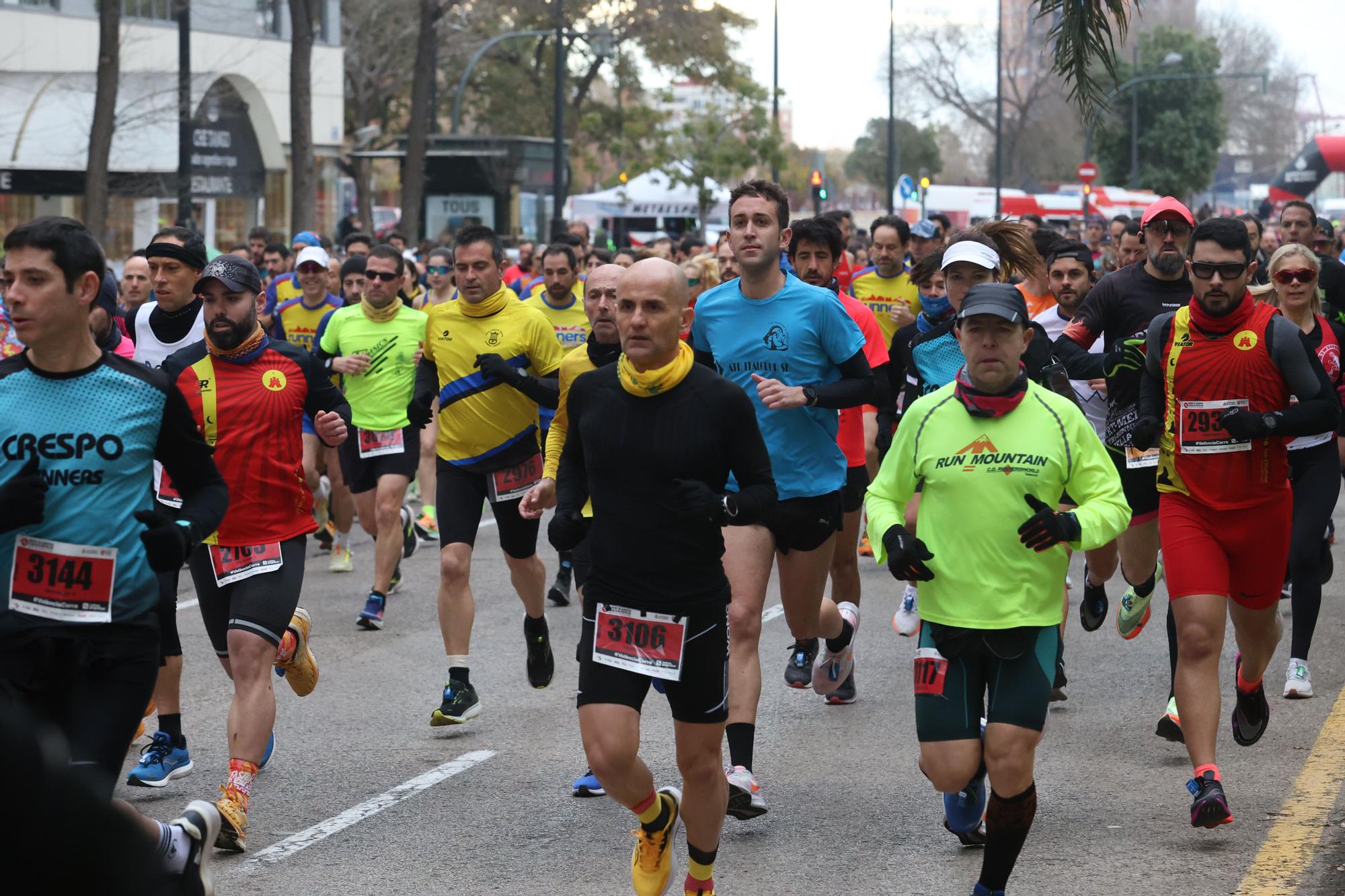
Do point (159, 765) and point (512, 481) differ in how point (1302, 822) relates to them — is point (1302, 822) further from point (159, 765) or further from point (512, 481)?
point (159, 765)

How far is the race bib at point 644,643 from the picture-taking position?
5043 mm

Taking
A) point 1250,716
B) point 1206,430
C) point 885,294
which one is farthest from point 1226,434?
point 885,294

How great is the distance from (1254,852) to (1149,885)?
56 cm

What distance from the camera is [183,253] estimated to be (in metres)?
7.34

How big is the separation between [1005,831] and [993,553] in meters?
0.78

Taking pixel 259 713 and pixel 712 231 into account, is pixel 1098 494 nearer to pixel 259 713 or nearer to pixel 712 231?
pixel 259 713

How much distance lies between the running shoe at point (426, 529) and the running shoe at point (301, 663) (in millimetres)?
7074

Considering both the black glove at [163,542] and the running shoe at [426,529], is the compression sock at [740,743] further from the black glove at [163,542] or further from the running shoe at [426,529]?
the running shoe at [426,529]

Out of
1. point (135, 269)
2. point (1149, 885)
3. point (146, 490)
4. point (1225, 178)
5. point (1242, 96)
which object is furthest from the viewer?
point (1225, 178)

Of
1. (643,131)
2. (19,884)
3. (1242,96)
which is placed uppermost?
(1242,96)

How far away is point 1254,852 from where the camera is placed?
5.85 m

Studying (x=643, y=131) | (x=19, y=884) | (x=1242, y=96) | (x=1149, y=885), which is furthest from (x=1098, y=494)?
(x=1242, y=96)

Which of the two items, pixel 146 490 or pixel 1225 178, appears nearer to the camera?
pixel 146 490

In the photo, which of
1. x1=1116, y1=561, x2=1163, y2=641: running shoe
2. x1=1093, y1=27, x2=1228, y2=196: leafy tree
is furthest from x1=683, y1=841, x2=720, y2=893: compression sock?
x1=1093, y1=27, x2=1228, y2=196: leafy tree
